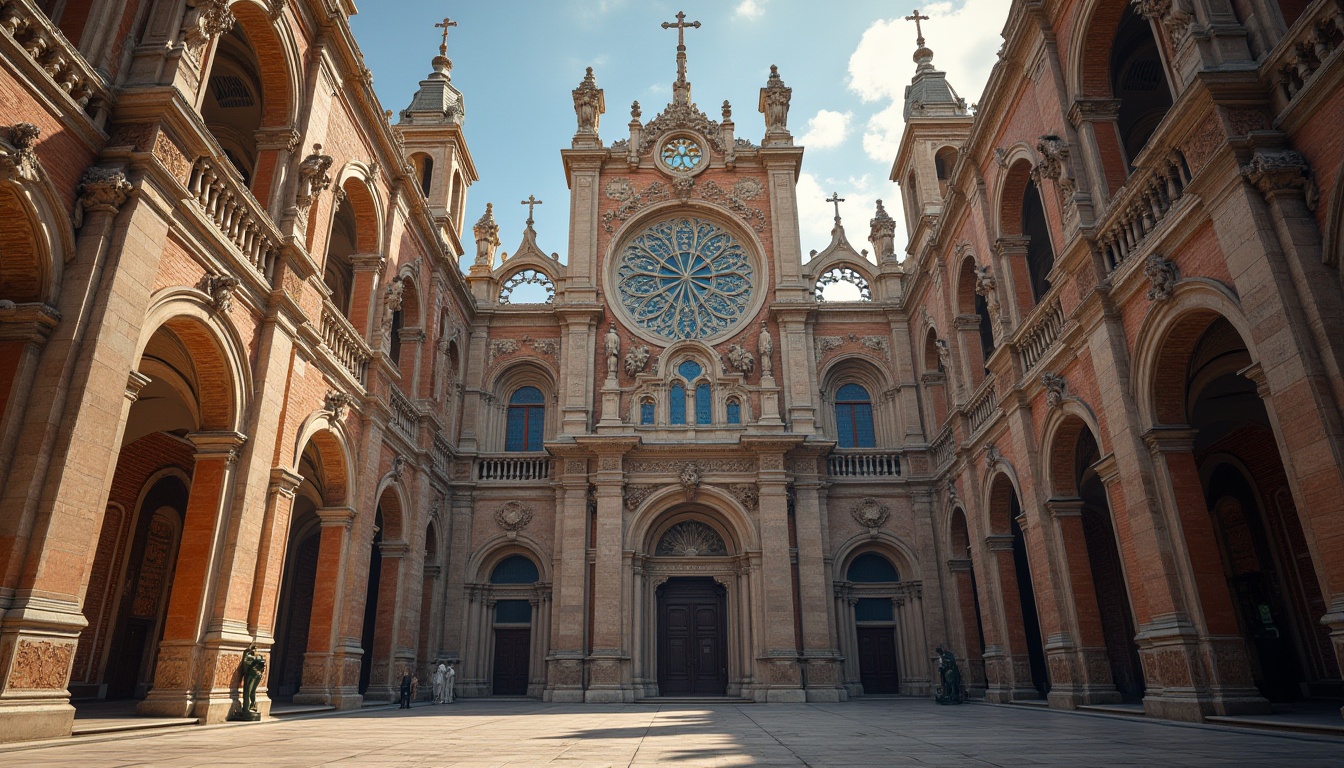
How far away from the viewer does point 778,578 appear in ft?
74.8

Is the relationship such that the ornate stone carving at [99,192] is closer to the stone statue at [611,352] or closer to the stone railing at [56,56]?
the stone railing at [56,56]

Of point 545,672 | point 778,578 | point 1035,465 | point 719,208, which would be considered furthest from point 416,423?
Answer: point 1035,465

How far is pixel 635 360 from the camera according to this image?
26000 millimetres

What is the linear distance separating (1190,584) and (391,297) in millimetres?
Answer: 17449

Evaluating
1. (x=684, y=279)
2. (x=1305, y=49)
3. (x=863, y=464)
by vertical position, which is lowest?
(x=863, y=464)

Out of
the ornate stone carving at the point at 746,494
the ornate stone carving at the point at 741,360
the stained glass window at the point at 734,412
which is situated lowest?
the ornate stone carving at the point at 746,494

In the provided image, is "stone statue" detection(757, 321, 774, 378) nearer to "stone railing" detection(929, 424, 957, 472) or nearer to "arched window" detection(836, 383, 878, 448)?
"arched window" detection(836, 383, 878, 448)

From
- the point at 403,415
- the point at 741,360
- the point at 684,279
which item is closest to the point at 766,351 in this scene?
the point at 741,360

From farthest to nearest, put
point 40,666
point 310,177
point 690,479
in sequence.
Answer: point 690,479
point 310,177
point 40,666

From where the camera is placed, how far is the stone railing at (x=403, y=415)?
65.2 ft

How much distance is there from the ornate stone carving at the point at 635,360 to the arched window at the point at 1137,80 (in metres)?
14.6


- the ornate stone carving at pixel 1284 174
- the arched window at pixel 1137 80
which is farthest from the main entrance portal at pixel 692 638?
the ornate stone carving at pixel 1284 174

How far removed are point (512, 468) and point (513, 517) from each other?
5.42 ft

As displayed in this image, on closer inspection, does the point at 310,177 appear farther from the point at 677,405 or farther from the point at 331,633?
the point at 677,405
